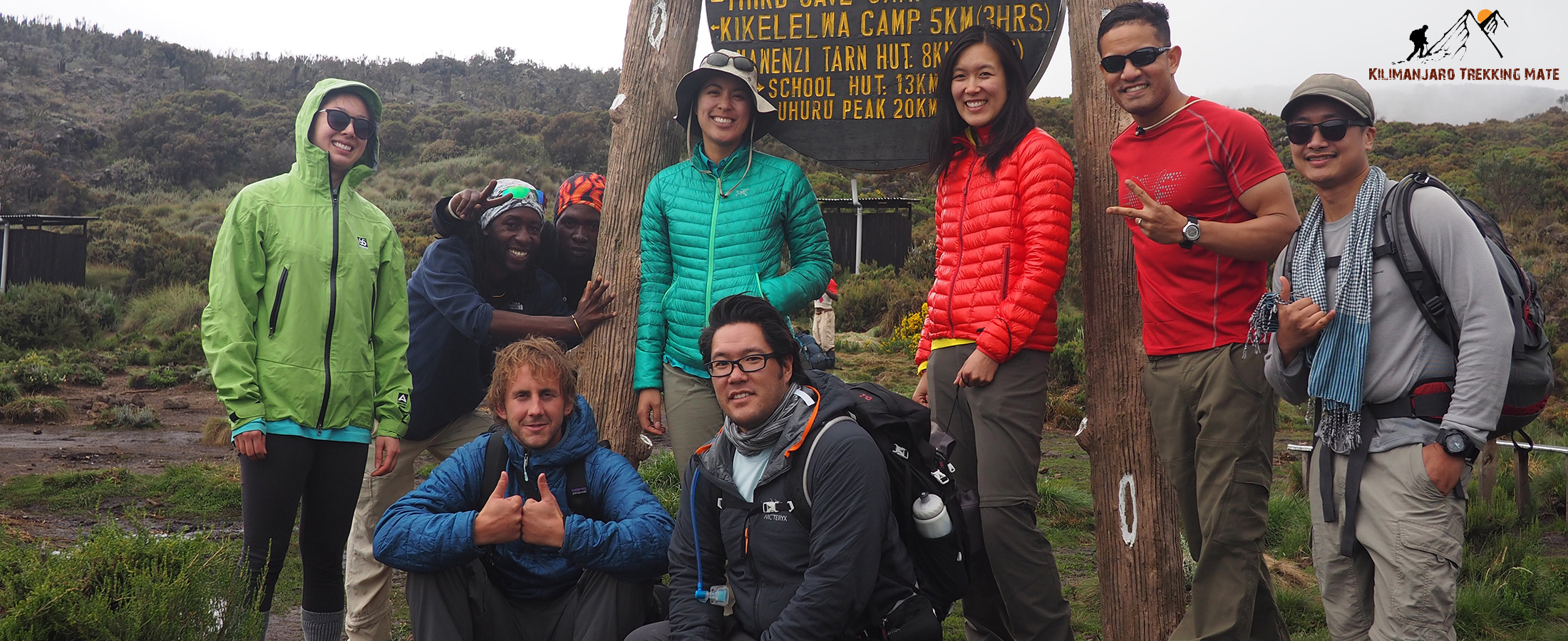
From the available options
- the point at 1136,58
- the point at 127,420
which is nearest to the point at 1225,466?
the point at 1136,58

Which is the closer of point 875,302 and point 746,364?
point 746,364

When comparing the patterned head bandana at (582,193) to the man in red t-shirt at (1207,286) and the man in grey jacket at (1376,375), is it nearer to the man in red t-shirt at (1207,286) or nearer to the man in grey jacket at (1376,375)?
the man in red t-shirt at (1207,286)

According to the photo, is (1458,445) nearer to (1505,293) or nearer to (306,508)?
(1505,293)

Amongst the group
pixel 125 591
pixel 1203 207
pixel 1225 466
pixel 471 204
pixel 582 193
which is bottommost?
pixel 125 591

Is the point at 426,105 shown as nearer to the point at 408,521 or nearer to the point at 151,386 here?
the point at 151,386

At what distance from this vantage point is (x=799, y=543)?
2.56 meters

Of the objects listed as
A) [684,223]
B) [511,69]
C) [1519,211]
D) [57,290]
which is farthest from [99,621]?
[511,69]

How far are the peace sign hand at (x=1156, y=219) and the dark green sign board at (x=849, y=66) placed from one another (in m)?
1.11

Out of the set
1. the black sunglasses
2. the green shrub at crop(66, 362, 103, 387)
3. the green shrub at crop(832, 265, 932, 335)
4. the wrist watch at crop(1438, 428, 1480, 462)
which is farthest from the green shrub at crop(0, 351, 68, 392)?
the wrist watch at crop(1438, 428, 1480, 462)

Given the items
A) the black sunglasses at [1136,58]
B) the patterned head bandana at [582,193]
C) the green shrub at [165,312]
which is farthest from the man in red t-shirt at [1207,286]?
the green shrub at [165,312]

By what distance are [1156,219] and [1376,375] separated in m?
0.68

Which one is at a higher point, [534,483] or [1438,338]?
[1438,338]

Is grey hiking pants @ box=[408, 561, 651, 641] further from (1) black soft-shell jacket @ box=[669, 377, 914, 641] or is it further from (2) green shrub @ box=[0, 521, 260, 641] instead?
(2) green shrub @ box=[0, 521, 260, 641]

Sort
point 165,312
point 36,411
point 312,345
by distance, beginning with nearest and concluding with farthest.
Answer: point 312,345
point 36,411
point 165,312
